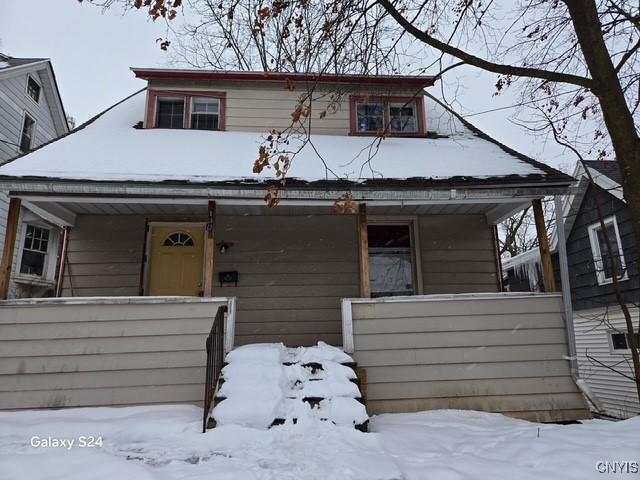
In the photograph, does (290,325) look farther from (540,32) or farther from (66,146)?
(540,32)

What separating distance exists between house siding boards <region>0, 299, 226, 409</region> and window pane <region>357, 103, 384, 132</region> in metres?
4.72

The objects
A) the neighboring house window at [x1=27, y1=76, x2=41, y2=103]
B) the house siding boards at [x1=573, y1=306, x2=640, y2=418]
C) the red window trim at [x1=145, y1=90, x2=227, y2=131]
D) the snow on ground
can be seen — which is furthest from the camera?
the neighboring house window at [x1=27, y1=76, x2=41, y2=103]

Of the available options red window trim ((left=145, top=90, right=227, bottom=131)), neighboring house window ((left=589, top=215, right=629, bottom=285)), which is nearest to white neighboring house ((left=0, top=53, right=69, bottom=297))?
red window trim ((left=145, top=90, right=227, bottom=131))

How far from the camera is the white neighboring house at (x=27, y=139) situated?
10.8m

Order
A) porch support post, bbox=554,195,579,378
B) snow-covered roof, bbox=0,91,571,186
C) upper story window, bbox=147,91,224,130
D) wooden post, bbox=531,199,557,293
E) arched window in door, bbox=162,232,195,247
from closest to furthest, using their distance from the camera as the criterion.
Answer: porch support post, bbox=554,195,579,378
snow-covered roof, bbox=0,91,571,186
wooden post, bbox=531,199,557,293
arched window in door, bbox=162,232,195,247
upper story window, bbox=147,91,224,130

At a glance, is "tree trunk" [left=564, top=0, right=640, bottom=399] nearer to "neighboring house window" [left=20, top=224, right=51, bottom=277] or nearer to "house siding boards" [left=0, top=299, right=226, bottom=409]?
"house siding boards" [left=0, top=299, right=226, bottom=409]

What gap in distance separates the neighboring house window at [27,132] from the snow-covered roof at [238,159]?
577 centimetres

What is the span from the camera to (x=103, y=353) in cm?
534

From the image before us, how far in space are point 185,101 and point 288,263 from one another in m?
3.73

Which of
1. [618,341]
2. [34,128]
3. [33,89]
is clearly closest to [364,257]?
[618,341]

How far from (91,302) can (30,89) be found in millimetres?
10441

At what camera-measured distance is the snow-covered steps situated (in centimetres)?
404

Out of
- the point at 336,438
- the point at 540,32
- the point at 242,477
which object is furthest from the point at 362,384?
the point at 540,32

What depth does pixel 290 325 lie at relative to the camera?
6984 mm
